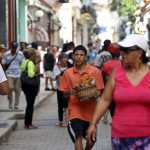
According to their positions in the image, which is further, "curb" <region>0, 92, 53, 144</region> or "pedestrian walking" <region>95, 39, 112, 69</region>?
"pedestrian walking" <region>95, 39, 112, 69</region>

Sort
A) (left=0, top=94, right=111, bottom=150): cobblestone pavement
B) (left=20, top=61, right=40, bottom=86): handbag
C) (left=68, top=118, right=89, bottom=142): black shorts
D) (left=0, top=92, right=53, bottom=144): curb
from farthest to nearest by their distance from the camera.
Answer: (left=20, top=61, right=40, bottom=86): handbag
(left=0, top=92, right=53, bottom=144): curb
(left=0, top=94, right=111, bottom=150): cobblestone pavement
(left=68, top=118, right=89, bottom=142): black shorts

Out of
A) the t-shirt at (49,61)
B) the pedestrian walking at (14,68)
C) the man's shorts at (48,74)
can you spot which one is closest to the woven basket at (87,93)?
the pedestrian walking at (14,68)

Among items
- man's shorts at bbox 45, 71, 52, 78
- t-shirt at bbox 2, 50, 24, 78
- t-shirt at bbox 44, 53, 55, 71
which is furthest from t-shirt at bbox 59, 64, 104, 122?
t-shirt at bbox 44, 53, 55, 71

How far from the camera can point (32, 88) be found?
14.0 meters

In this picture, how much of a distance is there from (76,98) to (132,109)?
277 cm

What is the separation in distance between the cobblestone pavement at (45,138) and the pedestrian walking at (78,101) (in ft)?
8.36

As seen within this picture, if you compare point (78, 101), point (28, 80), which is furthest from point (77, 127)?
point (28, 80)

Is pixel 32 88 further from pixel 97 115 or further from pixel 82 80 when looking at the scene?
pixel 97 115

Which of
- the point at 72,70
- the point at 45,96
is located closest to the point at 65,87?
the point at 72,70

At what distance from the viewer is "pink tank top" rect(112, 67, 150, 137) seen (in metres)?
6.08

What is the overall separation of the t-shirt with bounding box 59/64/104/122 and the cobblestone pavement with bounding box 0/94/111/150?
254 cm

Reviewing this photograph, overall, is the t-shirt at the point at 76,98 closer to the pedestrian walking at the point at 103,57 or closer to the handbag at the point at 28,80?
the handbag at the point at 28,80

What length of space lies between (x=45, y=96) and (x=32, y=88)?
28.0 ft

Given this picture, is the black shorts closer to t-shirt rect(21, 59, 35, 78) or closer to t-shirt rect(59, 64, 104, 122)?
t-shirt rect(59, 64, 104, 122)
